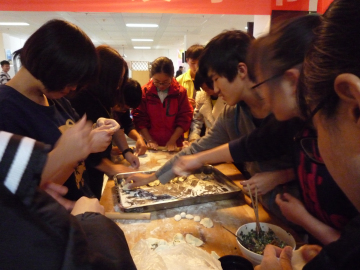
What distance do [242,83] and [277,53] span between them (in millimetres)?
612

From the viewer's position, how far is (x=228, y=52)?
1.33m

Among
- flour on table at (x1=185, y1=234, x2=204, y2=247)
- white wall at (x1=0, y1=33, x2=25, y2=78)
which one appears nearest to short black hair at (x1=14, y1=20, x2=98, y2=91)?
flour on table at (x1=185, y1=234, x2=204, y2=247)

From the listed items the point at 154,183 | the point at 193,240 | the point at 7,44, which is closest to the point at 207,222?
the point at 193,240

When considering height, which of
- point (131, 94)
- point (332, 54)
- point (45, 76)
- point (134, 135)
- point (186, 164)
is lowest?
point (134, 135)

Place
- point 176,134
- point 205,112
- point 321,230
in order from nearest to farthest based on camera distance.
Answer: point 321,230 → point 205,112 → point 176,134

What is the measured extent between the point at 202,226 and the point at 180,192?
311 mm

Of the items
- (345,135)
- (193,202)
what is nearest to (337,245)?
(345,135)

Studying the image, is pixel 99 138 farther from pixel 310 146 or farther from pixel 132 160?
pixel 310 146

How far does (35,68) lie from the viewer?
3.44 feet

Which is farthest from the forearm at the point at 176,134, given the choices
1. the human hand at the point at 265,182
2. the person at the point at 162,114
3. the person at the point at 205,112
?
the human hand at the point at 265,182

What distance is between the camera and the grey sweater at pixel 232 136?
1270mm

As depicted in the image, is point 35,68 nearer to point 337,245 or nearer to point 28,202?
point 28,202

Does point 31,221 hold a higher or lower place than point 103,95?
higher

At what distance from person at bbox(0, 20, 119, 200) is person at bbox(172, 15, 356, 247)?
68 centimetres
